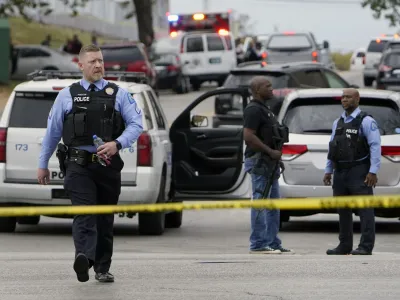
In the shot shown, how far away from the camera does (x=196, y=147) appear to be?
48.8 feet

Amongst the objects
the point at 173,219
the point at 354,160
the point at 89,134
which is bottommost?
the point at 173,219

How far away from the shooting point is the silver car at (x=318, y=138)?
13.5 metres

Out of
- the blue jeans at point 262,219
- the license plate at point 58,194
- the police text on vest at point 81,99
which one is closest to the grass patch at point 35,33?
the license plate at point 58,194

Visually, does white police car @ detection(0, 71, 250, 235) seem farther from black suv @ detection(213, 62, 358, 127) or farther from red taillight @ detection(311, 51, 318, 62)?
red taillight @ detection(311, 51, 318, 62)

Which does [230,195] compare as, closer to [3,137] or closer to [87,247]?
[3,137]

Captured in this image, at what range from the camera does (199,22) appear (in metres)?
50.4

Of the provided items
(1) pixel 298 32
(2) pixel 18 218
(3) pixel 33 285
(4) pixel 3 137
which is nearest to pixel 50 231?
(2) pixel 18 218

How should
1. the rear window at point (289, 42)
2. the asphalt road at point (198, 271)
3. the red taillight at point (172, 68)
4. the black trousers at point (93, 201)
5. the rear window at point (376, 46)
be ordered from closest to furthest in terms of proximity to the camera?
the asphalt road at point (198, 271) → the black trousers at point (93, 201) → the rear window at point (289, 42) → the red taillight at point (172, 68) → the rear window at point (376, 46)

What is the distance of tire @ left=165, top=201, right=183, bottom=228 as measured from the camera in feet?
48.7

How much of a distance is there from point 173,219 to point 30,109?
8.22ft

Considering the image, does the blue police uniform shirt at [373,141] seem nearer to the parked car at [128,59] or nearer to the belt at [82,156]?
the belt at [82,156]

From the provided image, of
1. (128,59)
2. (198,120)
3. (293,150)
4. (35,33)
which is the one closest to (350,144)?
(293,150)

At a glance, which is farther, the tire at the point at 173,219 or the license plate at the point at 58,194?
the tire at the point at 173,219

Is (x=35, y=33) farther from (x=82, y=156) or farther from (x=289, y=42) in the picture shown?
(x=82, y=156)
